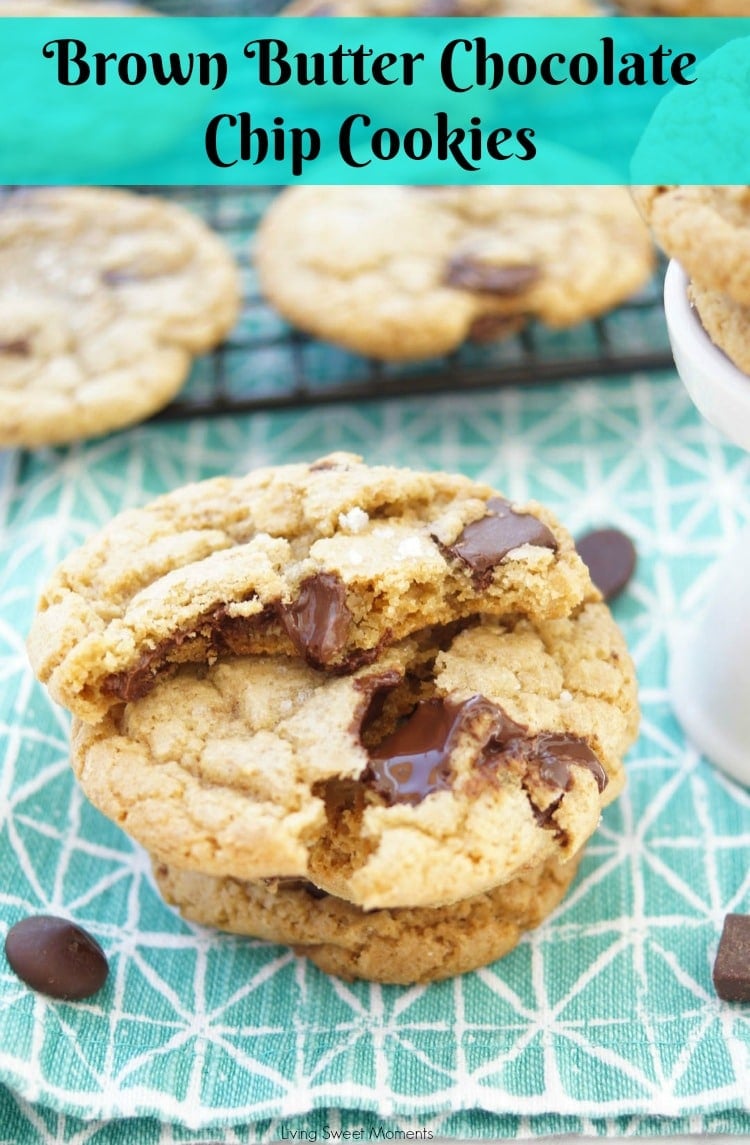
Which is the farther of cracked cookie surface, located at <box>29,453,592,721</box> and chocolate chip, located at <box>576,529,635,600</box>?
chocolate chip, located at <box>576,529,635,600</box>

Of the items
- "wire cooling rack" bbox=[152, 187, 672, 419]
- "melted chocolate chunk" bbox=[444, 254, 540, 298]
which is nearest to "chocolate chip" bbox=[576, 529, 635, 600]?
"wire cooling rack" bbox=[152, 187, 672, 419]

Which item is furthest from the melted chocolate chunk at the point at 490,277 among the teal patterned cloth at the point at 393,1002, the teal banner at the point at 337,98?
the teal patterned cloth at the point at 393,1002

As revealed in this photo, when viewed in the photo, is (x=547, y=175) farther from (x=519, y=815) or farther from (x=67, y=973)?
(x=67, y=973)

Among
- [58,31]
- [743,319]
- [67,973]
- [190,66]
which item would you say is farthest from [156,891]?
[58,31]

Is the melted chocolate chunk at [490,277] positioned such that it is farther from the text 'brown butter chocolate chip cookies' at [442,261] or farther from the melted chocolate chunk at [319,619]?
the melted chocolate chunk at [319,619]

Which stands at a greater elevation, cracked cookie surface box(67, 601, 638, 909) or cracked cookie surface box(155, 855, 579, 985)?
cracked cookie surface box(67, 601, 638, 909)

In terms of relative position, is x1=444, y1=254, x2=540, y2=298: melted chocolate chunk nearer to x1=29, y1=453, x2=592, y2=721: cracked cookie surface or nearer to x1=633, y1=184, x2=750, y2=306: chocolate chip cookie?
x1=29, y1=453, x2=592, y2=721: cracked cookie surface

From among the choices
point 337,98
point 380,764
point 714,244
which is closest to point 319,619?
point 380,764
